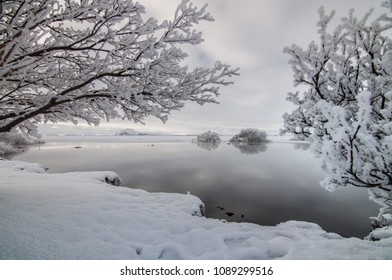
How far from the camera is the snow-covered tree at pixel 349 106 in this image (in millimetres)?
2996

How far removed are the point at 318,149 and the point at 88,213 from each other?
4752mm

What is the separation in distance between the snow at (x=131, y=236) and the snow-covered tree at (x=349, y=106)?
1.26 m

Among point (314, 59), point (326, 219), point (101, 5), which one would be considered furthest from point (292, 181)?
point (101, 5)

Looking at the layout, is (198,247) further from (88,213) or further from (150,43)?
(150,43)

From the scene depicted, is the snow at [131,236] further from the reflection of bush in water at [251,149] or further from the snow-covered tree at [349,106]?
the reflection of bush in water at [251,149]

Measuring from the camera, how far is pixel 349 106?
168 inches

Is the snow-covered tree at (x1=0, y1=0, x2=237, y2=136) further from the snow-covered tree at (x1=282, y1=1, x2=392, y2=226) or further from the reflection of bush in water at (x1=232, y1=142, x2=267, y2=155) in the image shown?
the reflection of bush in water at (x1=232, y1=142, x2=267, y2=155)

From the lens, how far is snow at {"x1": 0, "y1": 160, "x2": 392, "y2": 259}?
3.45 m

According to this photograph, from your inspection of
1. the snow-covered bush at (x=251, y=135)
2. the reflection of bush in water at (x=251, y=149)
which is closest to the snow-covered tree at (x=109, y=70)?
the reflection of bush in water at (x=251, y=149)

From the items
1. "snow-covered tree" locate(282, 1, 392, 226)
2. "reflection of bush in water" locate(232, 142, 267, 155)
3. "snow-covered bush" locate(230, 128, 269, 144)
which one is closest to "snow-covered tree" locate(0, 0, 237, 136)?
"snow-covered tree" locate(282, 1, 392, 226)

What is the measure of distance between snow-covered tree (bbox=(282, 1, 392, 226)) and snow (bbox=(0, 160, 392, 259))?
1261 mm

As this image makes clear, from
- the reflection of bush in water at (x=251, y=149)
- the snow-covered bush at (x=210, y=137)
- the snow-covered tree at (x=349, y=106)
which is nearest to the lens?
the snow-covered tree at (x=349, y=106)

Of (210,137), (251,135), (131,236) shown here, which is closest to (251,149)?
(251,135)

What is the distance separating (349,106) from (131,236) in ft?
16.0
